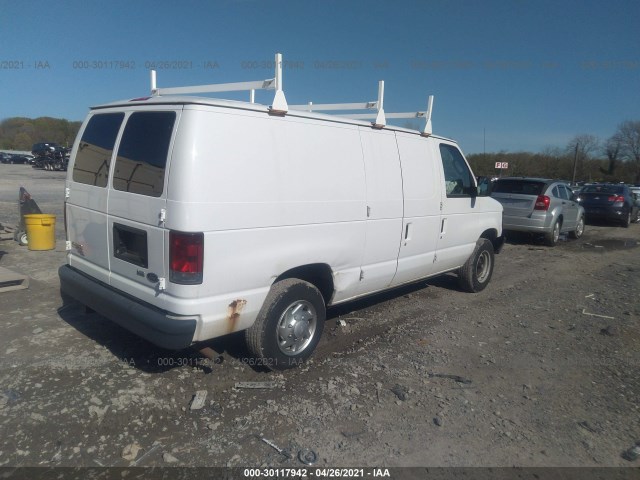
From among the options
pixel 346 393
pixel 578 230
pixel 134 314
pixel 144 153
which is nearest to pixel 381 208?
pixel 346 393

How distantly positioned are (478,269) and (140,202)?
17.2 feet

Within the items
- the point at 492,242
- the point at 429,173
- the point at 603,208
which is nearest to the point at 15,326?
the point at 429,173

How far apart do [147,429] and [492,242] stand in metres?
6.09

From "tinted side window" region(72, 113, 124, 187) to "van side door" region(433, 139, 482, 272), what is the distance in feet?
11.9

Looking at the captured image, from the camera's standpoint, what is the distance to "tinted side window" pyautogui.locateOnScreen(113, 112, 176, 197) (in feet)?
10.7

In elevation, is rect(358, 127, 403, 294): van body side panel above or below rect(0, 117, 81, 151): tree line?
below

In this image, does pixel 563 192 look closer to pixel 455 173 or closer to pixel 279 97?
pixel 455 173

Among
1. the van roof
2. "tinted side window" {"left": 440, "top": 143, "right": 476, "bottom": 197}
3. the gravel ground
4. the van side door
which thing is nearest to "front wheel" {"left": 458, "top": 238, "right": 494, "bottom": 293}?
the van side door

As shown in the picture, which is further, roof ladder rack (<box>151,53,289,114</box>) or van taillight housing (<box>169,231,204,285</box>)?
roof ladder rack (<box>151,53,289,114</box>)

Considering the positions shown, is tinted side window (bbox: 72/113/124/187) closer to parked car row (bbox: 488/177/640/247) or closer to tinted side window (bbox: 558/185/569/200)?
parked car row (bbox: 488/177/640/247)

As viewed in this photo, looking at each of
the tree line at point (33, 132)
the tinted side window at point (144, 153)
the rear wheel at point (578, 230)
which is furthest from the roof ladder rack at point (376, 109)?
the tree line at point (33, 132)

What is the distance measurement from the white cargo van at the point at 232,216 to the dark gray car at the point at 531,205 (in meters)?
7.47

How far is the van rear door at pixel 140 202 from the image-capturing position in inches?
127

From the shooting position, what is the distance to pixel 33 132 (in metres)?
65.2
